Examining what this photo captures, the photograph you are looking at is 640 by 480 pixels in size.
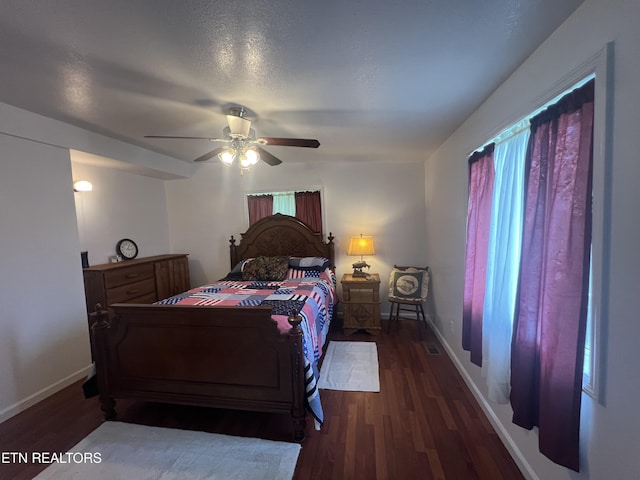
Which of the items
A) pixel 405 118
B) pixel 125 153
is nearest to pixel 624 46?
pixel 405 118

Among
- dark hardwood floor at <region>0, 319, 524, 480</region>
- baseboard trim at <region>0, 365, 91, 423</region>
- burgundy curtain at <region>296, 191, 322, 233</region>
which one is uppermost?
burgundy curtain at <region>296, 191, 322, 233</region>

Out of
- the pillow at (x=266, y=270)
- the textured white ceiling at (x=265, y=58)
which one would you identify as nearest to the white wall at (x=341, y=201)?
the pillow at (x=266, y=270)

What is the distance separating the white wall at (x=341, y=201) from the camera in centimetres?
389

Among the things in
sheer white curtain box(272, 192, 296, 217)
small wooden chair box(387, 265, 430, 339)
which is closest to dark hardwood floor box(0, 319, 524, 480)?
small wooden chair box(387, 265, 430, 339)

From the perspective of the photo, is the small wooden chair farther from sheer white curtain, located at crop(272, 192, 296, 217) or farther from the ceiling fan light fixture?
the ceiling fan light fixture

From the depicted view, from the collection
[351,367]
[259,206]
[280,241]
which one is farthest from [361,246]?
[259,206]

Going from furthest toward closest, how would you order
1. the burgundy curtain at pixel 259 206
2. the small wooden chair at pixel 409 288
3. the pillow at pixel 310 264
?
the burgundy curtain at pixel 259 206 → the pillow at pixel 310 264 → the small wooden chair at pixel 409 288

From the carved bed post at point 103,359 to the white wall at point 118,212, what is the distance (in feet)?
5.22

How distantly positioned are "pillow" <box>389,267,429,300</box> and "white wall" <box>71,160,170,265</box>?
3.57 meters

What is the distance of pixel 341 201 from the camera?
397 centimetres

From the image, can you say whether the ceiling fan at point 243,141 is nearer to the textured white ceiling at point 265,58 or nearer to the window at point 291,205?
the textured white ceiling at point 265,58

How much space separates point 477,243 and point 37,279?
11.9ft

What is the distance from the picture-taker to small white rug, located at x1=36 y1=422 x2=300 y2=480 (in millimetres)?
1575

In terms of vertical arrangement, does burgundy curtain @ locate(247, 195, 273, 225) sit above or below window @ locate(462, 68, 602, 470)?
above
